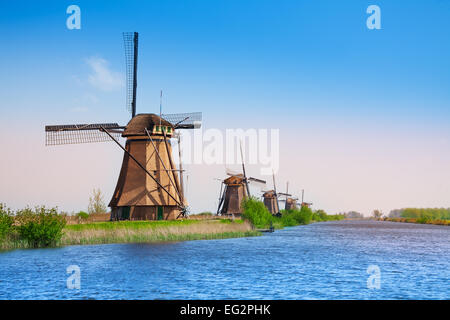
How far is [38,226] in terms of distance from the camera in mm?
32125

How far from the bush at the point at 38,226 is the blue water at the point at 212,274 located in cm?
133

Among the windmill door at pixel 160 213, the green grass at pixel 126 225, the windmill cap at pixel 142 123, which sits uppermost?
the windmill cap at pixel 142 123

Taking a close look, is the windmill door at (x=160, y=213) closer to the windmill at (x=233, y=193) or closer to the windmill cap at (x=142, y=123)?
the windmill cap at (x=142, y=123)

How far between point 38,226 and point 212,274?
Result: 14466mm

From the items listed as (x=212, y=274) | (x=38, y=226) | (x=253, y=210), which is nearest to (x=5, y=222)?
(x=38, y=226)

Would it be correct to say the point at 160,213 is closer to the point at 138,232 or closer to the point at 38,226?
the point at 138,232

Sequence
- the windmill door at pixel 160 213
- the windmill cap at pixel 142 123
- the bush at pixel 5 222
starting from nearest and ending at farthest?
the bush at pixel 5 222
the windmill cap at pixel 142 123
the windmill door at pixel 160 213

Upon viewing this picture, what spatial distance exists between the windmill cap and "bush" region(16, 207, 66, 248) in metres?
12.8

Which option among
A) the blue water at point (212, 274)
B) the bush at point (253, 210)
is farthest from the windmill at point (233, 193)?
the blue water at point (212, 274)

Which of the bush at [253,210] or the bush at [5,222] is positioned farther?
the bush at [253,210]

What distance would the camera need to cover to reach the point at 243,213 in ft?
193

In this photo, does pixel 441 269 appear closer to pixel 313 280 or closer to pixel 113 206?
pixel 313 280

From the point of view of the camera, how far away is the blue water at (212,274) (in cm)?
1866
